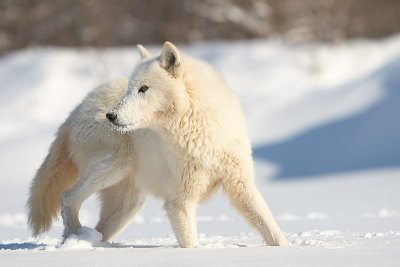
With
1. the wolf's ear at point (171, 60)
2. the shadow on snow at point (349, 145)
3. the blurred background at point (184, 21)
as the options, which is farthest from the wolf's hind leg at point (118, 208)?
the blurred background at point (184, 21)

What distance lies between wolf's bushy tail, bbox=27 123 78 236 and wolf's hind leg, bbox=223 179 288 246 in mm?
1784

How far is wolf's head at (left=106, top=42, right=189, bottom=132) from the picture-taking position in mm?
6242

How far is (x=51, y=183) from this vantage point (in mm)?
7539

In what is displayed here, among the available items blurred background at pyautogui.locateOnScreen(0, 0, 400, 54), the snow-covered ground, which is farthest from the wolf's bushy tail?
blurred background at pyautogui.locateOnScreen(0, 0, 400, 54)

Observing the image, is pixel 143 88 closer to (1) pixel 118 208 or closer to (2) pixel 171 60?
(2) pixel 171 60

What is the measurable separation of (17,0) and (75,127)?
24.5 meters

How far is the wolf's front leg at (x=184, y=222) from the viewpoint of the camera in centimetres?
634

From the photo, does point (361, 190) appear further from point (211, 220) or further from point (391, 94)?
point (391, 94)

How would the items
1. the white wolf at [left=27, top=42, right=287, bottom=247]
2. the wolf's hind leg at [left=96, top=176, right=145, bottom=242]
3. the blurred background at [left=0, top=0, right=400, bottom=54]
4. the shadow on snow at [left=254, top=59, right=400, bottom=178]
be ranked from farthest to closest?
the blurred background at [left=0, top=0, right=400, bottom=54] < the shadow on snow at [left=254, top=59, right=400, bottom=178] < the wolf's hind leg at [left=96, top=176, right=145, bottom=242] < the white wolf at [left=27, top=42, right=287, bottom=247]

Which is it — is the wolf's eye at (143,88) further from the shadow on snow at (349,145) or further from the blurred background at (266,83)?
the shadow on snow at (349,145)

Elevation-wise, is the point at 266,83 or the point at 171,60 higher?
the point at 266,83

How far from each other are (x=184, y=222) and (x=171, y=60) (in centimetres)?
118

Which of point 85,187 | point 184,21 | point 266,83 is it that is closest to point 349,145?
point 266,83

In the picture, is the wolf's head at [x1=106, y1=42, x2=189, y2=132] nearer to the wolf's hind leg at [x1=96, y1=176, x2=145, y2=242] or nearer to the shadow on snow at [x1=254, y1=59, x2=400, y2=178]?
the wolf's hind leg at [x1=96, y1=176, x2=145, y2=242]
